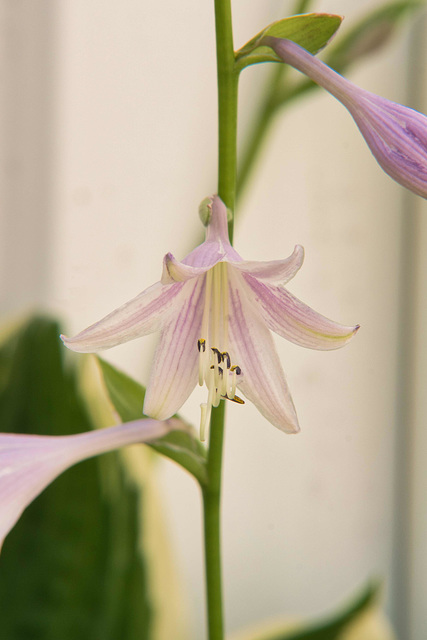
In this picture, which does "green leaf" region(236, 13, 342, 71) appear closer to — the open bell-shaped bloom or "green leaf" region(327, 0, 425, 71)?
the open bell-shaped bloom

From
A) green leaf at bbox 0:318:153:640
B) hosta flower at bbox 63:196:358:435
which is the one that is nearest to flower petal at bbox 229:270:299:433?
hosta flower at bbox 63:196:358:435

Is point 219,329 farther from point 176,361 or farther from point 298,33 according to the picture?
point 298,33

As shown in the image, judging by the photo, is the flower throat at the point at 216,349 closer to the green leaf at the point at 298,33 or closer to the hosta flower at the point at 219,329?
the hosta flower at the point at 219,329

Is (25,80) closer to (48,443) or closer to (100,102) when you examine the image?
(100,102)

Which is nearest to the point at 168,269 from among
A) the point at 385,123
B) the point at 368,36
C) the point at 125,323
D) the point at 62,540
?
the point at 125,323

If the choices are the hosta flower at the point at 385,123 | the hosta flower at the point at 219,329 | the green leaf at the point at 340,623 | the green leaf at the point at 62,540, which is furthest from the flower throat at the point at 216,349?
the green leaf at the point at 340,623

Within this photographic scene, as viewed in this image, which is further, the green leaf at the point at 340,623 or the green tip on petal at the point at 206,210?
the green leaf at the point at 340,623
